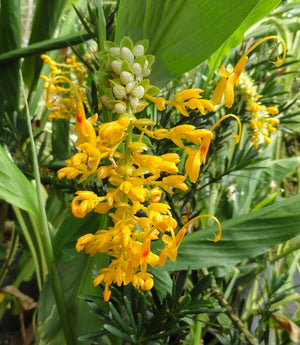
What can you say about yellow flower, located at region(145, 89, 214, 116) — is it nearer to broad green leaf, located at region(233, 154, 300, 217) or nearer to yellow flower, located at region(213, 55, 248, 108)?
yellow flower, located at region(213, 55, 248, 108)

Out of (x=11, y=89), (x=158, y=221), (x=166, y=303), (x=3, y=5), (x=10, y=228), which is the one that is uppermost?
(x=3, y=5)

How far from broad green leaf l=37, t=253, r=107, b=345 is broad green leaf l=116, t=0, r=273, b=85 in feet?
0.69

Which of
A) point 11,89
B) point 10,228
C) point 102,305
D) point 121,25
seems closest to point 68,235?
point 102,305

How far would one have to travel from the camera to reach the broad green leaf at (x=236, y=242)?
30 cm

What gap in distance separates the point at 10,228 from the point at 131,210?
78 cm

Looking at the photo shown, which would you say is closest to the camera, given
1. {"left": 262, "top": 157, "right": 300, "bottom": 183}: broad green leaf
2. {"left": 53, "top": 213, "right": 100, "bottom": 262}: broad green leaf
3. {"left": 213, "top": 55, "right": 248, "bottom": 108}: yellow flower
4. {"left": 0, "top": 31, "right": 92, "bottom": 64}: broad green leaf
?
{"left": 213, "top": 55, "right": 248, "bottom": 108}: yellow flower

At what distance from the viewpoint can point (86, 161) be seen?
18cm

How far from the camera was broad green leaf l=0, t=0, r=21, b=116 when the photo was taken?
473 mm

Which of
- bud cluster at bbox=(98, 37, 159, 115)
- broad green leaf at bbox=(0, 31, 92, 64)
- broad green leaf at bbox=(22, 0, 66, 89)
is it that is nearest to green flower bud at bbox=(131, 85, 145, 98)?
bud cluster at bbox=(98, 37, 159, 115)

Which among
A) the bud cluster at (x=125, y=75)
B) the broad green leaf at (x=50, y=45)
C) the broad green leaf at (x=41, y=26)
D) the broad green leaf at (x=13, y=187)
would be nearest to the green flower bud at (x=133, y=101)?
the bud cluster at (x=125, y=75)

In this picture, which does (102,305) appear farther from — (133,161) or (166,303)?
(133,161)

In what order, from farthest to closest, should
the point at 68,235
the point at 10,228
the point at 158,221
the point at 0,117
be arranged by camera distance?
1. the point at 10,228
2. the point at 0,117
3. the point at 68,235
4. the point at 158,221

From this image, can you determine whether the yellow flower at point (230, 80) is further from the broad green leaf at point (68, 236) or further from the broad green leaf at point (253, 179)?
the broad green leaf at point (253, 179)

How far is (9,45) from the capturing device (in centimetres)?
51
